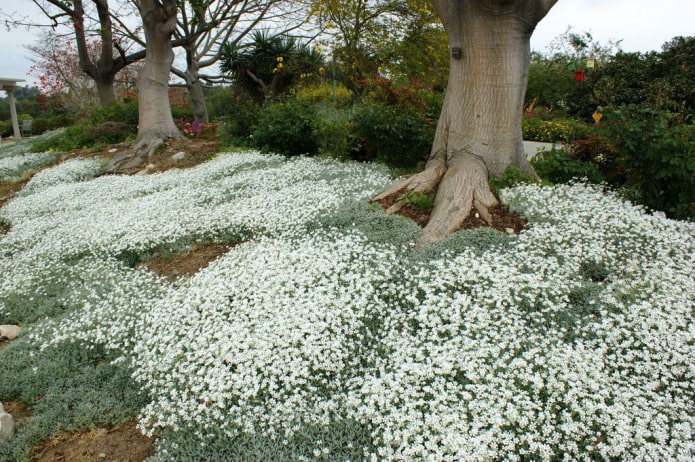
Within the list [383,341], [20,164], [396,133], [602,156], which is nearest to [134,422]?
[383,341]

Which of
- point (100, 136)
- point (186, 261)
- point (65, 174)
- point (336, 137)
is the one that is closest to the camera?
point (186, 261)

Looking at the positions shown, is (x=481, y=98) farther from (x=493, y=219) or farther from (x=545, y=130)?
(x=545, y=130)

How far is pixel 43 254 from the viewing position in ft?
21.6

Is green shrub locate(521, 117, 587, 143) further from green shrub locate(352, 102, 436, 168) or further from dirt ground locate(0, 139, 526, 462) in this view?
dirt ground locate(0, 139, 526, 462)

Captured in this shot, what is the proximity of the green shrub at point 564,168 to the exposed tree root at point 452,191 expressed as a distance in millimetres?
1659

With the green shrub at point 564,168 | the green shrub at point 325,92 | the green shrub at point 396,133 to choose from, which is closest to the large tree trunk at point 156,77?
the green shrub at point 396,133

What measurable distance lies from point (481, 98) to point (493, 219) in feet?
6.50

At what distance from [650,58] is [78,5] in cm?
2404

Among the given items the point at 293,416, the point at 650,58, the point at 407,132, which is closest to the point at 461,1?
the point at 407,132

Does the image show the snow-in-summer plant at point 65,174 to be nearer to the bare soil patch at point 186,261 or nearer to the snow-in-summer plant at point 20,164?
the snow-in-summer plant at point 20,164

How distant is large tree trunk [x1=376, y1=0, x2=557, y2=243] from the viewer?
597cm

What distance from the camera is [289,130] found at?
33.5ft

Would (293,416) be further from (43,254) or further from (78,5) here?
(78,5)

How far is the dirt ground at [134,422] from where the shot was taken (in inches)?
131
